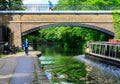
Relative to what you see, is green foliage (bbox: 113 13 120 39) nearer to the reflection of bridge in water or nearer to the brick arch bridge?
the brick arch bridge

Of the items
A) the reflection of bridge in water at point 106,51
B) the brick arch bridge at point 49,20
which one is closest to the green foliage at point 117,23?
the brick arch bridge at point 49,20

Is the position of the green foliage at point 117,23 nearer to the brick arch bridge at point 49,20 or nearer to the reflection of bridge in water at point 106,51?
the brick arch bridge at point 49,20

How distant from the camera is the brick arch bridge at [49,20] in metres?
38.1

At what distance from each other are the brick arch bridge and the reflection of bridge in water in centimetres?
640

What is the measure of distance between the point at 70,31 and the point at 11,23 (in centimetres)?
1895

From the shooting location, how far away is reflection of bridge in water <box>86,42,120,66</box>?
2247 centimetres

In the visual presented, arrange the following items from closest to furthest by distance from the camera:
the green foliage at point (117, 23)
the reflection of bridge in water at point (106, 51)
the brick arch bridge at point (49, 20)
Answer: the reflection of bridge in water at point (106, 51)
the green foliage at point (117, 23)
the brick arch bridge at point (49, 20)

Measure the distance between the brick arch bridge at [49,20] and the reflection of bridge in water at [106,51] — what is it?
21.0ft

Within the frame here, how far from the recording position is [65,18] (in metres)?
38.7

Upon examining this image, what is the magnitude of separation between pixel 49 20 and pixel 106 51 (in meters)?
13.7

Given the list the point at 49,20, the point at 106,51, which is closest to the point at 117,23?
the point at 49,20

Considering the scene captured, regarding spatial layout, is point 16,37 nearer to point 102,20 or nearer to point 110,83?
point 102,20

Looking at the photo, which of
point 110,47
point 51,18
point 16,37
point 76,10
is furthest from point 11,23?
point 110,47

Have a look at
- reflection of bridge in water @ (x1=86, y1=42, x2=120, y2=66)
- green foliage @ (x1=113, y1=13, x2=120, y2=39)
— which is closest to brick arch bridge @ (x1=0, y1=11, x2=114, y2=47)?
green foliage @ (x1=113, y1=13, x2=120, y2=39)
